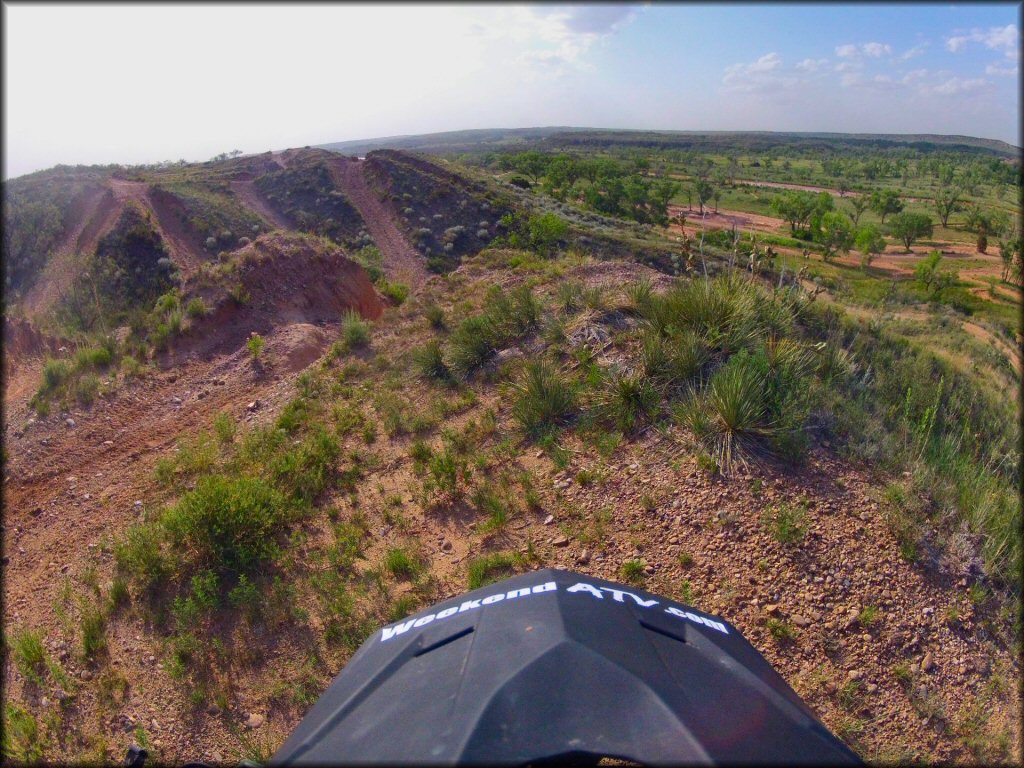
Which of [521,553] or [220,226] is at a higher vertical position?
[220,226]

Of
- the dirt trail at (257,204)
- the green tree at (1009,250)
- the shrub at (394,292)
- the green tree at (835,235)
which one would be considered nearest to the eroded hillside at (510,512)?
the shrub at (394,292)

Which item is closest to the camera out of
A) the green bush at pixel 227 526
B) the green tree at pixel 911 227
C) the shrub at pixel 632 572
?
the shrub at pixel 632 572

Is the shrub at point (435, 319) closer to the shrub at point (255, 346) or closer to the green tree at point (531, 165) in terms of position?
the shrub at point (255, 346)

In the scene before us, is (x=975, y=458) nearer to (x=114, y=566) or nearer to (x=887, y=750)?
(x=887, y=750)

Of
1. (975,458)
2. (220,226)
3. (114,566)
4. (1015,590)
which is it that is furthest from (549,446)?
(220,226)

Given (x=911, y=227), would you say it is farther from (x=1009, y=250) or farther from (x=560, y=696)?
(x=560, y=696)

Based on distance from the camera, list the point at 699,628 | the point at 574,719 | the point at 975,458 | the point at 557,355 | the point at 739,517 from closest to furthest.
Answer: the point at 574,719 < the point at 699,628 < the point at 739,517 < the point at 975,458 < the point at 557,355

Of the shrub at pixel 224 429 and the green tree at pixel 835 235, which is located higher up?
the green tree at pixel 835 235
